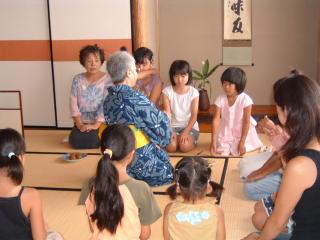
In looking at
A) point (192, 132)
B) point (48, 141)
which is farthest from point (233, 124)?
point (48, 141)

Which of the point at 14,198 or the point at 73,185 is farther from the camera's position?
the point at 73,185

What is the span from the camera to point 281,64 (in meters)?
5.88

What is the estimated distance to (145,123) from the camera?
3164 millimetres

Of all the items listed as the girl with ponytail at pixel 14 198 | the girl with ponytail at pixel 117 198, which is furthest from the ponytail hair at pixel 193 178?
the girl with ponytail at pixel 14 198

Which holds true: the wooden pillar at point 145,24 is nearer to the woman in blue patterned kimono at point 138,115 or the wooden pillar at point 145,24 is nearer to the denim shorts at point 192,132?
the denim shorts at point 192,132

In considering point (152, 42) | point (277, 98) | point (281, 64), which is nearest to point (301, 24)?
point (281, 64)

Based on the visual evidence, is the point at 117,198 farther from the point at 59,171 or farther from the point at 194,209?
the point at 59,171

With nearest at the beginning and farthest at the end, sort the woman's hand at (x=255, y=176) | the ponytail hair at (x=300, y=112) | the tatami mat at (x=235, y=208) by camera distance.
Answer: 1. the ponytail hair at (x=300, y=112)
2. the tatami mat at (x=235, y=208)
3. the woman's hand at (x=255, y=176)

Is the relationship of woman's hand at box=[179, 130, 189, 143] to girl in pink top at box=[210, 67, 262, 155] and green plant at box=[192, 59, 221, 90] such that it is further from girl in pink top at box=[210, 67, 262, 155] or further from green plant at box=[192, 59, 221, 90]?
green plant at box=[192, 59, 221, 90]

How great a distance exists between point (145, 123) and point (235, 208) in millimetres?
835

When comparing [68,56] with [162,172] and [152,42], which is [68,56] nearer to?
[152,42]

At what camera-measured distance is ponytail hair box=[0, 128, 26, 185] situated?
1.82 m

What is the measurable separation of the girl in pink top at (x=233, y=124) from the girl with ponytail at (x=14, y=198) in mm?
2431

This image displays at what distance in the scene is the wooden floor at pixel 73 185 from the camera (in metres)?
2.72
